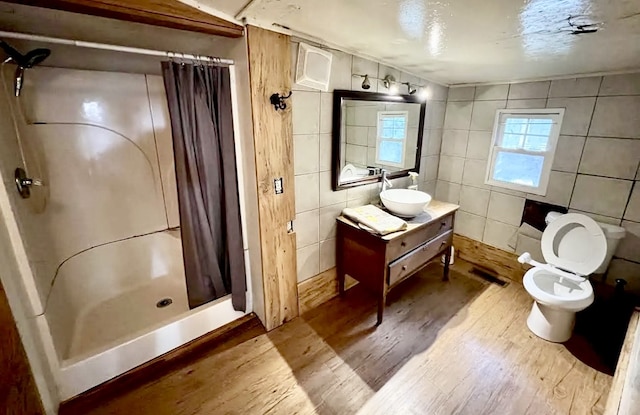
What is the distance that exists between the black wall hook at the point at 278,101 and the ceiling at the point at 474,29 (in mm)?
365

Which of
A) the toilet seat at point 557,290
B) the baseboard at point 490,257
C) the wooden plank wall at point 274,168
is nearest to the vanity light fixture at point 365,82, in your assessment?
the wooden plank wall at point 274,168

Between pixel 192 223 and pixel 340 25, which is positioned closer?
pixel 340 25

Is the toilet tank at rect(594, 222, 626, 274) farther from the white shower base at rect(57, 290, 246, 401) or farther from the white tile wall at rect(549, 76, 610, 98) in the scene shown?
the white shower base at rect(57, 290, 246, 401)

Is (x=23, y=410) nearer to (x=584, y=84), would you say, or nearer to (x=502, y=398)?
(x=502, y=398)

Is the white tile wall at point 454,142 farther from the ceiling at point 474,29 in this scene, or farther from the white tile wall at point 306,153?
the white tile wall at point 306,153

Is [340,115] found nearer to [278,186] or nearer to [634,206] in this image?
[278,186]

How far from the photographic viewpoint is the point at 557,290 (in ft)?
6.54

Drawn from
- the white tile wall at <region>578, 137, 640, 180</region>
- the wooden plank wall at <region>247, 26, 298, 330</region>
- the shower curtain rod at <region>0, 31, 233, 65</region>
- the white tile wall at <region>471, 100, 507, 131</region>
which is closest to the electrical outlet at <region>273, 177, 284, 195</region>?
the wooden plank wall at <region>247, 26, 298, 330</region>

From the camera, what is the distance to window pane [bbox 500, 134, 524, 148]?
2.46m

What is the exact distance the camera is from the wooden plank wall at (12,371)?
3.43 ft

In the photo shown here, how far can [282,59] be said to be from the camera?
1.62 m

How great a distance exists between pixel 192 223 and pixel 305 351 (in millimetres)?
1131

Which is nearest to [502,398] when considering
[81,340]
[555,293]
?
[555,293]

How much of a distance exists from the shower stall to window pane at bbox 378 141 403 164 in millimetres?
1231
